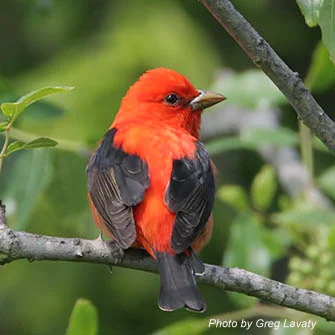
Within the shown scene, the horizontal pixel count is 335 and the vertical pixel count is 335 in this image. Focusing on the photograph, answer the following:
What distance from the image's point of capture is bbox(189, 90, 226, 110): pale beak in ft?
19.2

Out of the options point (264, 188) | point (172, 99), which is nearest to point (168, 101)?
point (172, 99)

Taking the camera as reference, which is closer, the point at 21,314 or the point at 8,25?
the point at 21,314

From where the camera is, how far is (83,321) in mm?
4039

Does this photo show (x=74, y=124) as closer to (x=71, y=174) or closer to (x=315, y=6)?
(x=71, y=174)

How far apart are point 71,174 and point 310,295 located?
Answer: 76.9 inches

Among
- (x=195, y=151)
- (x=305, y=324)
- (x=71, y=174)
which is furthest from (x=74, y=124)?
(x=305, y=324)

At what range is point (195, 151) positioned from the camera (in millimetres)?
5336

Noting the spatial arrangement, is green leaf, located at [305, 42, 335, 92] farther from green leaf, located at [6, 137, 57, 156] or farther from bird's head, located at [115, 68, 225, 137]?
green leaf, located at [6, 137, 57, 156]

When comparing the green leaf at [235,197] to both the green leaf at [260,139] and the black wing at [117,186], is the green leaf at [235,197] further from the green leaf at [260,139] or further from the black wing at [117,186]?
the black wing at [117,186]

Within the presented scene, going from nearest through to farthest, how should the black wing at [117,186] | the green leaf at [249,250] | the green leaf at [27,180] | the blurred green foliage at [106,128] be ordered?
the black wing at [117,186] → the green leaf at [27,180] → the blurred green foliage at [106,128] → the green leaf at [249,250]

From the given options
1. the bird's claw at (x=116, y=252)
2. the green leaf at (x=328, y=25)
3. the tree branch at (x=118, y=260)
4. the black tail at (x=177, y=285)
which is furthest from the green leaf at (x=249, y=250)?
the green leaf at (x=328, y=25)

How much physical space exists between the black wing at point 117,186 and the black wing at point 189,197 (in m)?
0.15

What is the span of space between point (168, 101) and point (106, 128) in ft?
7.49

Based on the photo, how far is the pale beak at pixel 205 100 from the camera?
5863 mm
